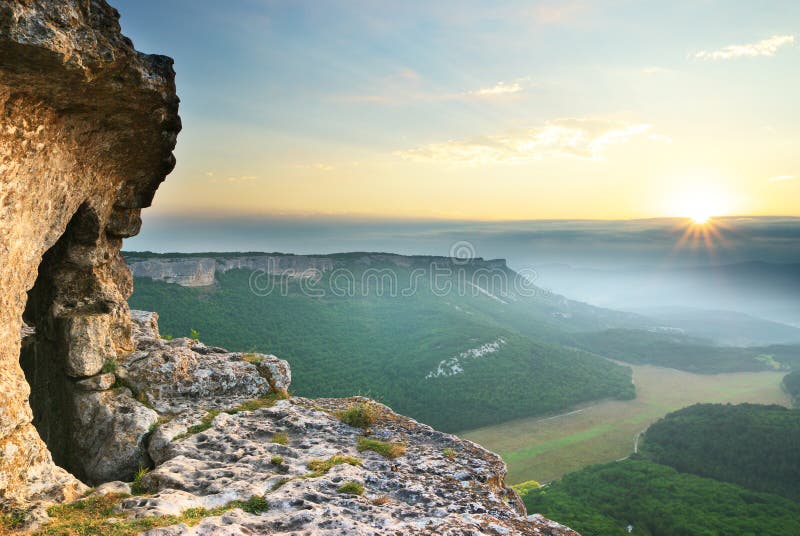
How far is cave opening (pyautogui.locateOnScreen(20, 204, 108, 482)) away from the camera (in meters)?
11.1

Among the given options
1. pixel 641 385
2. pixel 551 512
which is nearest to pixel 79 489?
pixel 551 512

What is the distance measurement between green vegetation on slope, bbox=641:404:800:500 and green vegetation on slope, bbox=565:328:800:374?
48.0 meters

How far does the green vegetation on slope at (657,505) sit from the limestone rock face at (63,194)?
153 ft

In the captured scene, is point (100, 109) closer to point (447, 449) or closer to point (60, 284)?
point (60, 284)

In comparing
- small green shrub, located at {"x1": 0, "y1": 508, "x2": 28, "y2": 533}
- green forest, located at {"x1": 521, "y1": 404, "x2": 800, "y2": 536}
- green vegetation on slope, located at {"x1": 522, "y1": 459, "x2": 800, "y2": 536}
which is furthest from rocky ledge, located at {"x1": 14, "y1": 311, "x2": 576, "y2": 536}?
green forest, located at {"x1": 521, "y1": 404, "x2": 800, "y2": 536}

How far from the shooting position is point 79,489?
8102mm

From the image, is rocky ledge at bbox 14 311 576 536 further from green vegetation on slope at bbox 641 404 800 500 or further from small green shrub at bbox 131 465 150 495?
green vegetation on slope at bbox 641 404 800 500

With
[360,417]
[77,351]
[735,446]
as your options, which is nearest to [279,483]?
[360,417]

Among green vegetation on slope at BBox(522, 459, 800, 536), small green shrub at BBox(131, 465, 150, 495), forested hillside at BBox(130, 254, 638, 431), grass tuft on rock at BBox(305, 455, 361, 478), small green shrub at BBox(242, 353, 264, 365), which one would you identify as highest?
small green shrub at BBox(242, 353, 264, 365)

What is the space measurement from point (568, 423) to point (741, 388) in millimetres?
77256

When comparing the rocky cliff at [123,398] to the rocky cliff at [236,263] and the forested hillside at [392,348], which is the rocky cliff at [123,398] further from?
the rocky cliff at [236,263]

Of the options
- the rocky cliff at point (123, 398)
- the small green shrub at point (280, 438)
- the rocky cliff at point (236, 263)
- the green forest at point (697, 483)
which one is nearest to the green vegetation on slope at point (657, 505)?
the green forest at point (697, 483)

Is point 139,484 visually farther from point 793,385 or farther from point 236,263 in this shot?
point 793,385

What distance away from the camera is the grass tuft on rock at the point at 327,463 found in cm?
925
